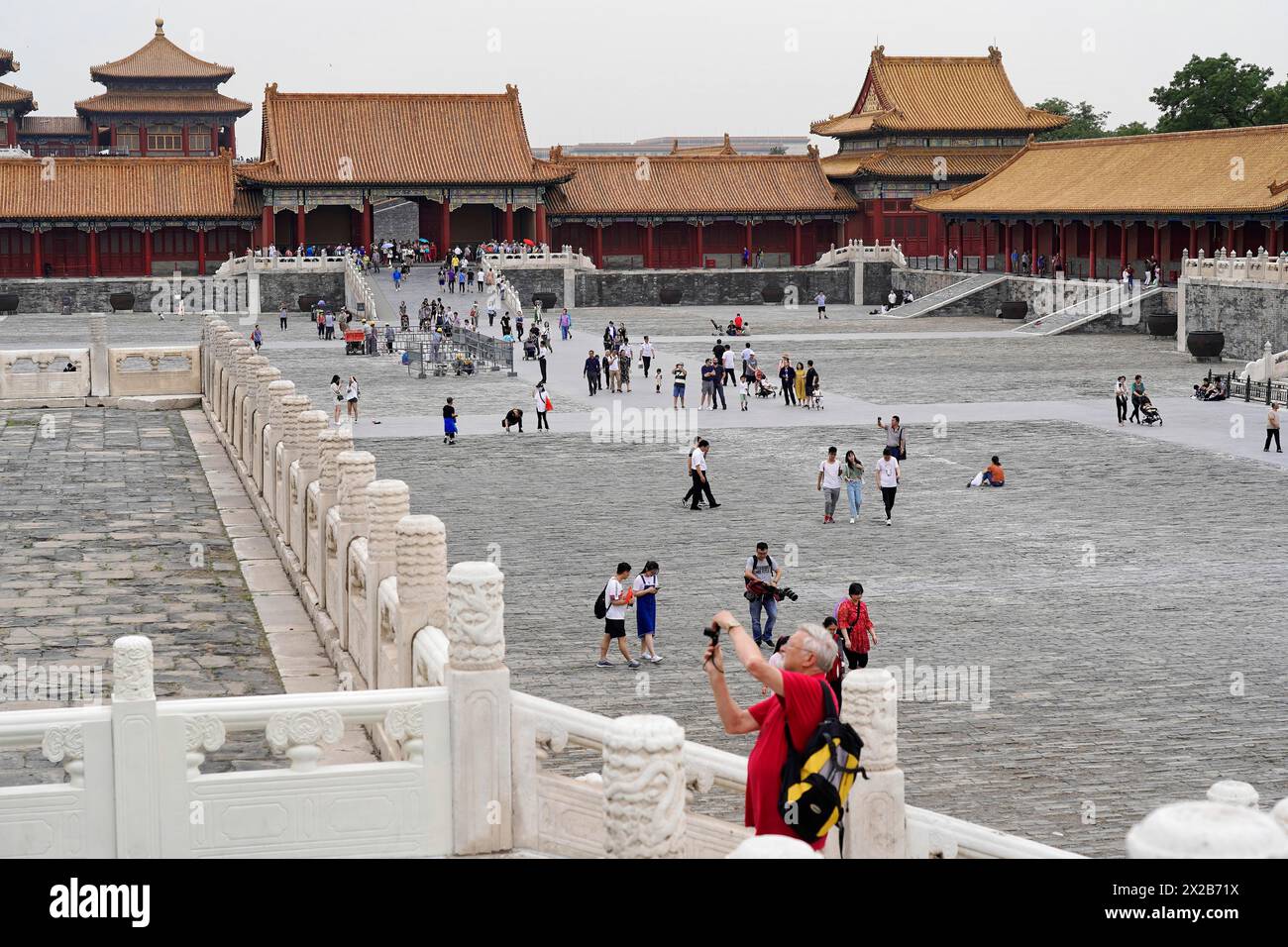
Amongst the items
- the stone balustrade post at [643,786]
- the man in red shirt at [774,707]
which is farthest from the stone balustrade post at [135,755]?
the man in red shirt at [774,707]

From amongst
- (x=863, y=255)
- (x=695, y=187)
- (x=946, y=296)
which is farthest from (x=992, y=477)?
(x=695, y=187)

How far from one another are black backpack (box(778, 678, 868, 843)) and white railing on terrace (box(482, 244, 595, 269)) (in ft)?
232

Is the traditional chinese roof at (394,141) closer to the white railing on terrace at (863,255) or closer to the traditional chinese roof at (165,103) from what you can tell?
the white railing on terrace at (863,255)

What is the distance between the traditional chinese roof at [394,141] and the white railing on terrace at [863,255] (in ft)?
42.4

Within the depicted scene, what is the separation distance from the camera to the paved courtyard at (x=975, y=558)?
15.1 metres

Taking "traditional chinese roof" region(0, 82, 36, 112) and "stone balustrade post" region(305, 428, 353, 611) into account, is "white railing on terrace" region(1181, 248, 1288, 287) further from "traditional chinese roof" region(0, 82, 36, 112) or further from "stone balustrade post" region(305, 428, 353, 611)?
"traditional chinese roof" region(0, 82, 36, 112)

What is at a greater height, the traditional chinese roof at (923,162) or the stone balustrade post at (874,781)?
the traditional chinese roof at (923,162)


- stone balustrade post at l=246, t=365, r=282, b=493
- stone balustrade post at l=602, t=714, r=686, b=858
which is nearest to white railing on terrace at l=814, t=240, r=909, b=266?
stone balustrade post at l=246, t=365, r=282, b=493

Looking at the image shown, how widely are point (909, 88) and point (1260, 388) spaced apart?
51.2 meters

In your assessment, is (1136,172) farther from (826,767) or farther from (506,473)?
(826,767)

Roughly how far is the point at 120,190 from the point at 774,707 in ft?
254

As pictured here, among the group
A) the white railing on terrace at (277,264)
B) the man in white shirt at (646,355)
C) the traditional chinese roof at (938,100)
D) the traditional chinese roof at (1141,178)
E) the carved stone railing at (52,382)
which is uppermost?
the traditional chinese roof at (938,100)

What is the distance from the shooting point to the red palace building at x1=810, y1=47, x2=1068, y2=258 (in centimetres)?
8838
